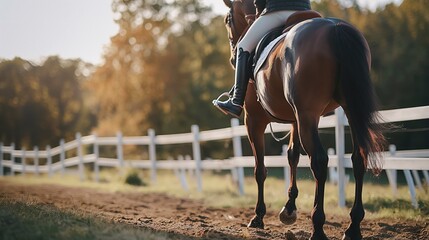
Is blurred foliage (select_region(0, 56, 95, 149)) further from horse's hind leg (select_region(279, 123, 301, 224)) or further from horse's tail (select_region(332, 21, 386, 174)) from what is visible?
horse's tail (select_region(332, 21, 386, 174))

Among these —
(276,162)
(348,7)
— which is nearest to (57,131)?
(348,7)

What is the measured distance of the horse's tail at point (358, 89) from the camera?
164 inches

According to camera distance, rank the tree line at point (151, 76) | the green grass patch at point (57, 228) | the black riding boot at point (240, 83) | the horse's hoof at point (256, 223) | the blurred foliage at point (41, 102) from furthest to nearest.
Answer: the tree line at point (151, 76) < the blurred foliage at point (41, 102) < the horse's hoof at point (256, 223) < the black riding boot at point (240, 83) < the green grass patch at point (57, 228)

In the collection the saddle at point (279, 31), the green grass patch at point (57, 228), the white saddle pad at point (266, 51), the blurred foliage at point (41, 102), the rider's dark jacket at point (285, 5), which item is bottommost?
the green grass patch at point (57, 228)

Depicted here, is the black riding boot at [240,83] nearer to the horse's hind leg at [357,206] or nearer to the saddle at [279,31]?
the saddle at [279,31]

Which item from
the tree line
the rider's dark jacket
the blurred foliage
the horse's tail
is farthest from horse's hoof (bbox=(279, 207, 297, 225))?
the tree line

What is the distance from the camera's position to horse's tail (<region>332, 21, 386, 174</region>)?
13.6 ft

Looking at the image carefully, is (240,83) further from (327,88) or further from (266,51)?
(327,88)

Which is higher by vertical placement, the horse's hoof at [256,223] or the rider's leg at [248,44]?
the rider's leg at [248,44]

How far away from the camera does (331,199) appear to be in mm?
8141

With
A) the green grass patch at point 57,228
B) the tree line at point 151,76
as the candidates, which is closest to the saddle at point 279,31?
the green grass patch at point 57,228

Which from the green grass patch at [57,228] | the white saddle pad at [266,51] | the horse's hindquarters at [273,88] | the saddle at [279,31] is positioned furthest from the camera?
the saddle at [279,31]

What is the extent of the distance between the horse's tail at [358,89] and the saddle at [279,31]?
1.00 metres

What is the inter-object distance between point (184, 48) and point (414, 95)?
52.8ft
